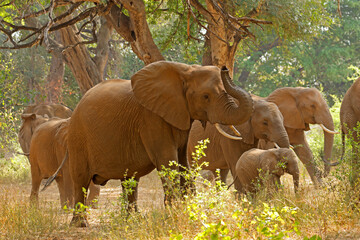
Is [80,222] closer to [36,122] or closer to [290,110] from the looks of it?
[290,110]

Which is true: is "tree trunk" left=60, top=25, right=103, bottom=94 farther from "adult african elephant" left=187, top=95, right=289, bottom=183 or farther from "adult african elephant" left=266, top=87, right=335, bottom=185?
"adult african elephant" left=187, top=95, right=289, bottom=183

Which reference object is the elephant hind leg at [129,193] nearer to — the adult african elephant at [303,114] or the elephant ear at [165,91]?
the elephant ear at [165,91]

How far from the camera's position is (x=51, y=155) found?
1096 cm

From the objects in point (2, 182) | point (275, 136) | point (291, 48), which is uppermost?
point (291, 48)

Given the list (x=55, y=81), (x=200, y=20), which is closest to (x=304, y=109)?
(x=200, y=20)

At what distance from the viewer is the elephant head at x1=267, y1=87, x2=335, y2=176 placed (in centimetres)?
1235

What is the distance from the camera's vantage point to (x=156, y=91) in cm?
746

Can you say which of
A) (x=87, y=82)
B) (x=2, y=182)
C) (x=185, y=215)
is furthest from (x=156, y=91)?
(x=2, y=182)

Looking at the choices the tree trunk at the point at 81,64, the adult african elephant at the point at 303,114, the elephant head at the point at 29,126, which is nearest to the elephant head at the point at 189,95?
the adult african elephant at the point at 303,114

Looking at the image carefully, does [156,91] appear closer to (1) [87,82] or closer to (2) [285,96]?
(2) [285,96]

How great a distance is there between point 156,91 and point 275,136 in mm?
2506

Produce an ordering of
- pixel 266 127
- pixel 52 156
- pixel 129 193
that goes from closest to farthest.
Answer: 1. pixel 129 193
2. pixel 266 127
3. pixel 52 156

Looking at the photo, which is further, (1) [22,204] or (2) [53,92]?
(2) [53,92]

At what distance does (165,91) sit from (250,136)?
2445 millimetres
